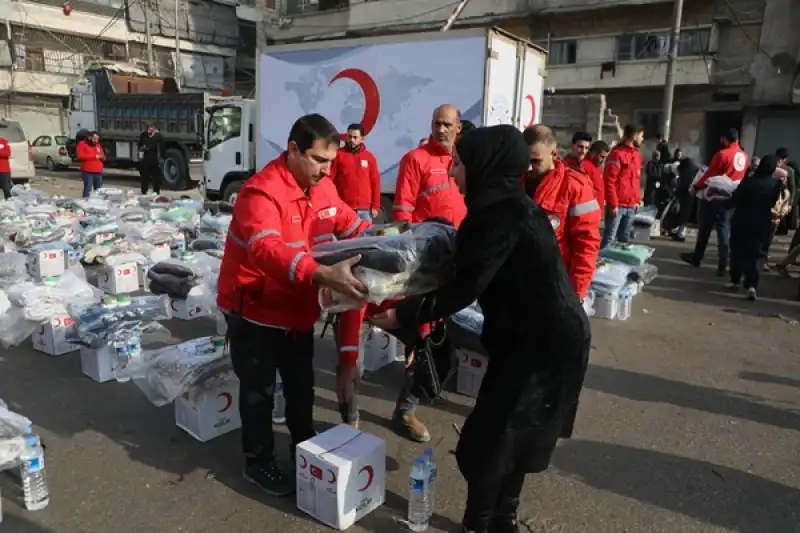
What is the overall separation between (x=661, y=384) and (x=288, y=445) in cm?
299

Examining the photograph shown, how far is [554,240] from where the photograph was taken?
214cm

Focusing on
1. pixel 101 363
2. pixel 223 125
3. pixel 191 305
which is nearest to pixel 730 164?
pixel 191 305

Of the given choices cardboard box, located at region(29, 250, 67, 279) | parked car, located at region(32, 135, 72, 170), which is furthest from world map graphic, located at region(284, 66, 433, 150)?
parked car, located at region(32, 135, 72, 170)

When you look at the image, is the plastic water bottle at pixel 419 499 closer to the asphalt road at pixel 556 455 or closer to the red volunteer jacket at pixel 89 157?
the asphalt road at pixel 556 455

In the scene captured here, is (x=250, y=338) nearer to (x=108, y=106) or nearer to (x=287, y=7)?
(x=108, y=106)

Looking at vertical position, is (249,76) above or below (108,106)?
above

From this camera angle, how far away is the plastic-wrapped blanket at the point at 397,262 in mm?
2129

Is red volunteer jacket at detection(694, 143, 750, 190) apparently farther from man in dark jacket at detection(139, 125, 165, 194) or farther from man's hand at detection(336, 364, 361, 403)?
man in dark jacket at detection(139, 125, 165, 194)

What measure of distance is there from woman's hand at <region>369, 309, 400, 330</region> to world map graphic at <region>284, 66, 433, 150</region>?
726 cm

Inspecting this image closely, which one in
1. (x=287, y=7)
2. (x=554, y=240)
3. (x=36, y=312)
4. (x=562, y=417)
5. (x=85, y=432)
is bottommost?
(x=85, y=432)

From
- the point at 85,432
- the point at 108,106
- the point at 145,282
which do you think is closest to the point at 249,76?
the point at 108,106

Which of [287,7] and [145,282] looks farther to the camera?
[287,7]

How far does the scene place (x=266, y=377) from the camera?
289cm

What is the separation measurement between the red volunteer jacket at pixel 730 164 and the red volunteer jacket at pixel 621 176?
1025 millimetres
